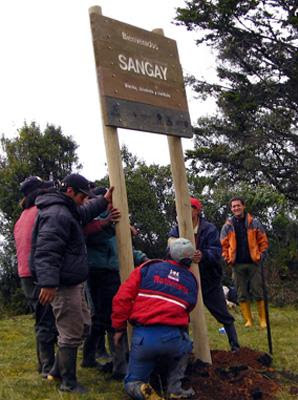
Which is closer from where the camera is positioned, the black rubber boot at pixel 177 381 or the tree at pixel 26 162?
the black rubber boot at pixel 177 381

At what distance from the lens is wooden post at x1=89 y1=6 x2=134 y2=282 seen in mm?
5121

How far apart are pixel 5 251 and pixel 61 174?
3859 mm

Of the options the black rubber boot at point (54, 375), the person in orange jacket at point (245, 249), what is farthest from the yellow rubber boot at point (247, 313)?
the black rubber boot at point (54, 375)

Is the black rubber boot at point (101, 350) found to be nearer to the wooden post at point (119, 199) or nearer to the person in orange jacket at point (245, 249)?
the wooden post at point (119, 199)

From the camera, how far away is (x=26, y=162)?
64.5ft

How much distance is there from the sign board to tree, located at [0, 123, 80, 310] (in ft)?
41.6

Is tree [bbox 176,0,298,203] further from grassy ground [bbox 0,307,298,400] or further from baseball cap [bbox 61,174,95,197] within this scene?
baseball cap [bbox 61,174,95,197]

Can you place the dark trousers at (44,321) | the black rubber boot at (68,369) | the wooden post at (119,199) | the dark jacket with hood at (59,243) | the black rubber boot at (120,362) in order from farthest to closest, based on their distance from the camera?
the dark trousers at (44,321) < the black rubber boot at (120,362) < the wooden post at (119,199) < the black rubber boot at (68,369) < the dark jacket with hood at (59,243)

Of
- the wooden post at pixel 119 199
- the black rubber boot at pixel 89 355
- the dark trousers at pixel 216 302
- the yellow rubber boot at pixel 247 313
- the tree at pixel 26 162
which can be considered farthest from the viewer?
the tree at pixel 26 162

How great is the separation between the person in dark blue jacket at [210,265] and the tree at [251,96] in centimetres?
1304

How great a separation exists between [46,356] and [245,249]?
4.49 meters

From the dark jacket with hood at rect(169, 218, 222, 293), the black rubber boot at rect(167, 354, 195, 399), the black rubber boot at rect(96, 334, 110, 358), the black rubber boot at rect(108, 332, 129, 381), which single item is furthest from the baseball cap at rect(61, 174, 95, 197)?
the black rubber boot at rect(96, 334, 110, 358)

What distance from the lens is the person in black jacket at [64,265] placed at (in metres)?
4.59

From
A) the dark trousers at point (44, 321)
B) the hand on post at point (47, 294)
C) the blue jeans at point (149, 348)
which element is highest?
the hand on post at point (47, 294)
